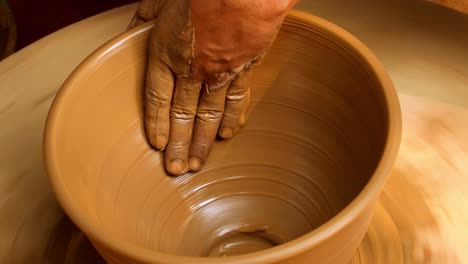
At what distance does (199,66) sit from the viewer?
0.95 m

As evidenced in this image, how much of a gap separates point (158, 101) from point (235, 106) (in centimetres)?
15

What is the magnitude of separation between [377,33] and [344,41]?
299 millimetres

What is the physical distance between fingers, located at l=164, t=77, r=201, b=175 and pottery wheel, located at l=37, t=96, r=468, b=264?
0.75ft

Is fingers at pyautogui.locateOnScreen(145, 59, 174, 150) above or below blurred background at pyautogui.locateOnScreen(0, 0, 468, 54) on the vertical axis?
above

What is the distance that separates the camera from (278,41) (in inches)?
40.7

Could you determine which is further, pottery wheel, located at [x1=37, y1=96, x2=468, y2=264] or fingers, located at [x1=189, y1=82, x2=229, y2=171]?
fingers, located at [x1=189, y1=82, x2=229, y2=171]

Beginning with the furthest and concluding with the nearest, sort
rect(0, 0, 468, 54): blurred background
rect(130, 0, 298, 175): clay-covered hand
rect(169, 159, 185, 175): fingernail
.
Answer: rect(0, 0, 468, 54): blurred background
rect(169, 159, 185, 175): fingernail
rect(130, 0, 298, 175): clay-covered hand

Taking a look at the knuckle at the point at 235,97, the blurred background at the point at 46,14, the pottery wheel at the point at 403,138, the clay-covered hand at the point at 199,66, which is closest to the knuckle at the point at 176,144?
the clay-covered hand at the point at 199,66

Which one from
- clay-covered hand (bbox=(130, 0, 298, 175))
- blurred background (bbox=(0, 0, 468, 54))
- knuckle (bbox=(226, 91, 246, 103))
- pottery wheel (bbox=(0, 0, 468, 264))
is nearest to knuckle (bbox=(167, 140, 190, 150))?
clay-covered hand (bbox=(130, 0, 298, 175))

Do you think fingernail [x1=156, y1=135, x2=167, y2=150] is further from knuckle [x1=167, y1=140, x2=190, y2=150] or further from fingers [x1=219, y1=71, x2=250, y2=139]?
fingers [x1=219, y1=71, x2=250, y2=139]

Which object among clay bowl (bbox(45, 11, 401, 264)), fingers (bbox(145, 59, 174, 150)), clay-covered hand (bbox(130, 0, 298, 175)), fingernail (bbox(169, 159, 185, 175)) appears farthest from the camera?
fingernail (bbox(169, 159, 185, 175))

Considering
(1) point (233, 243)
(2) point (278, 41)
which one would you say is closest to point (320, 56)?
(2) point (278, 41)

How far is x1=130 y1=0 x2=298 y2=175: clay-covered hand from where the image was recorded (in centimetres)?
87

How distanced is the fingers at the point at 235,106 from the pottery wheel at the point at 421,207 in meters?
0.31
